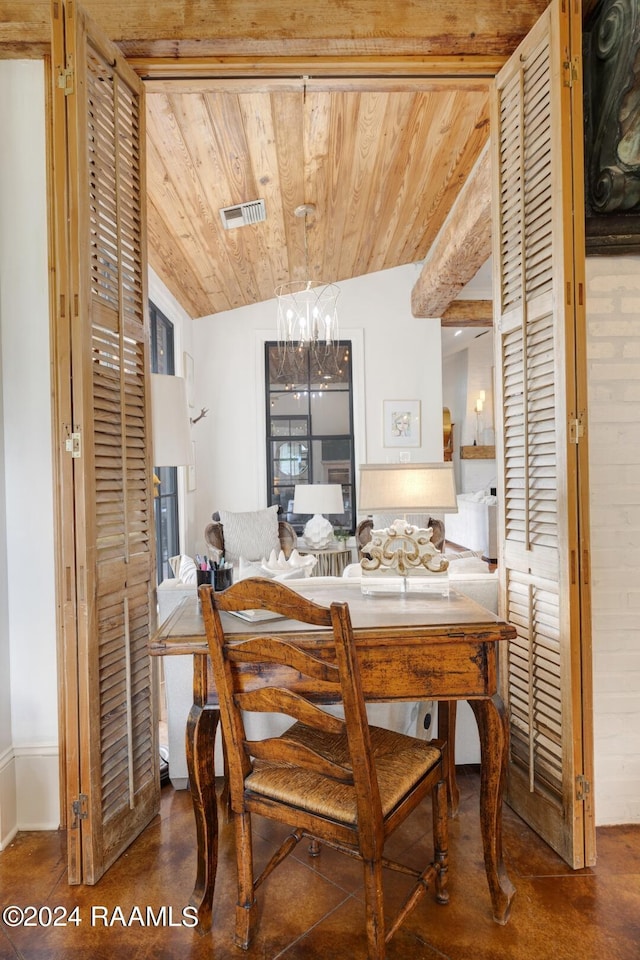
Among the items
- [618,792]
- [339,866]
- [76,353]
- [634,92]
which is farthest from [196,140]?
[618,792]

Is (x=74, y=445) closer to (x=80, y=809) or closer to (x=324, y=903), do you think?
(x=80, y=809)

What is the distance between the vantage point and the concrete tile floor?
1447mm

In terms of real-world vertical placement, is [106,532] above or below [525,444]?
below

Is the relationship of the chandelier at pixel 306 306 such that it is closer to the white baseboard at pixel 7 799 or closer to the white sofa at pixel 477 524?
the white sofa at pixel 477 524

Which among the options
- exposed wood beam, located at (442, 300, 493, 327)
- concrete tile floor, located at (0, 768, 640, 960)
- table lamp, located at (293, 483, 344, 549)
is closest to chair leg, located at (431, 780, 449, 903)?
concrete tile floor, located at (0, 768, 640, 960)

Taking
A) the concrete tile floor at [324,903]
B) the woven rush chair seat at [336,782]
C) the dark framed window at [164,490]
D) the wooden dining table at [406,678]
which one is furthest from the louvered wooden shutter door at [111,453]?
the dark framed window at [164,490]

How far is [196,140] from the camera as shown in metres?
2.96

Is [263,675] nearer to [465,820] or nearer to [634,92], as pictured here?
[465,820]

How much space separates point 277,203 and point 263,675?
3.40m

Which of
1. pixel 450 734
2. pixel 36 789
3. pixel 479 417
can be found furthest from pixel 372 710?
pixel 479 417

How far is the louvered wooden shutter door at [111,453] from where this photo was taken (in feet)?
5.64

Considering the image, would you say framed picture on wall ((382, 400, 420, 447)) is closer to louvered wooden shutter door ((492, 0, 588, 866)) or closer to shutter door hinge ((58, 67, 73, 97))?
louvered wooden shutter door ((492, 0, 588, 866))

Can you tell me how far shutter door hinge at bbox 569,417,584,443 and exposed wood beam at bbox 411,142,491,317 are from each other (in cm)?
159

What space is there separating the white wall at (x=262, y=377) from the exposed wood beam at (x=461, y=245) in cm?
50
